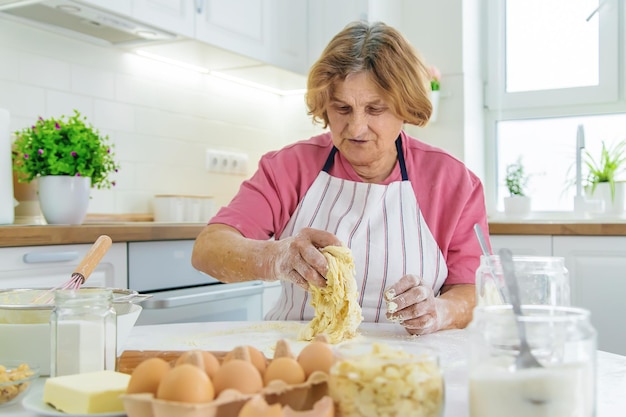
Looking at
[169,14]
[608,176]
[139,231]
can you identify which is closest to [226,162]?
[169,14]

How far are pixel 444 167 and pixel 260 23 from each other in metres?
1.75

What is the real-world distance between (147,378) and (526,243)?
2377mm

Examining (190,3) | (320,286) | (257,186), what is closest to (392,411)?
(320,286)

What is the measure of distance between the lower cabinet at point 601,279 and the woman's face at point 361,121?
4.36 ft

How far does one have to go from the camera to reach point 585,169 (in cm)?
339

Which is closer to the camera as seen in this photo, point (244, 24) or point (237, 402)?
point (237, 402)

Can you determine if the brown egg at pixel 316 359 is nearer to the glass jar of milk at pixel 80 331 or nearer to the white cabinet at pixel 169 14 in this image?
the glass jar of milk at pixel 80 331

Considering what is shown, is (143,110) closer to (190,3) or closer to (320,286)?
(190,3)

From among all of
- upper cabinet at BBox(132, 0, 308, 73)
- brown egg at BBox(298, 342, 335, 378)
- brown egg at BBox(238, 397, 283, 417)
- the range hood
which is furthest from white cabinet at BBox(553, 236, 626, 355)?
brown egg at BBox(238, 397, 283, 417)

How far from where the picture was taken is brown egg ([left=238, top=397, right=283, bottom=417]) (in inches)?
23.1

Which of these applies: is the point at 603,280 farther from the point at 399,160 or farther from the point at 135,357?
the point at 135,357

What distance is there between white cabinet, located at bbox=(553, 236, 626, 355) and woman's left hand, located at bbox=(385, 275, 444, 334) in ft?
5.20

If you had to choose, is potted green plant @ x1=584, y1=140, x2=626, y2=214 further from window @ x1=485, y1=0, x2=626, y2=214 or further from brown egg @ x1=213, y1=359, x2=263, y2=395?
brown egg @ x1=213, y1=359, x2=263, y2=395

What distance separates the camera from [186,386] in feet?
1.95
